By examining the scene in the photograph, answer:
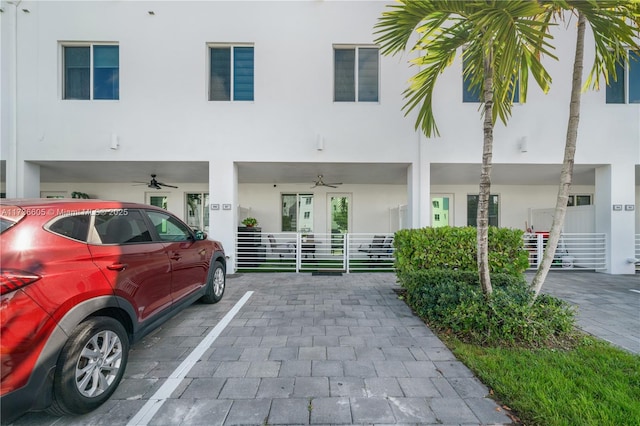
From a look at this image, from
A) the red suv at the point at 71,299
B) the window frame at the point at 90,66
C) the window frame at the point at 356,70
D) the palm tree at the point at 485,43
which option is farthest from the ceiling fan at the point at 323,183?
the red suv at the point at 71,299

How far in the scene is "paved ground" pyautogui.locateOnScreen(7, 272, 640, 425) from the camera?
2.00 metres

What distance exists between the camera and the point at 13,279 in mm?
1646

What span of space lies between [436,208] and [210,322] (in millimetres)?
8691

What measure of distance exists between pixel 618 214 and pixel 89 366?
10.3 m

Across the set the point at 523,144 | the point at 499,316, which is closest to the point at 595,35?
the point at 499,316

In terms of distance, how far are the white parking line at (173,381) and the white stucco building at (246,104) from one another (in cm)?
354

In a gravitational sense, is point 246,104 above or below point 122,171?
above

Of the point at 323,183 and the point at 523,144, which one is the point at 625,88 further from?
the point at 323,183

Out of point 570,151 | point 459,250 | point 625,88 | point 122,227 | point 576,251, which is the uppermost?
point 625,88

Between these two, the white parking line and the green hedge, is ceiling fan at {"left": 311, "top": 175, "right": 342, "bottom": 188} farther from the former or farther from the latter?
the white parking line

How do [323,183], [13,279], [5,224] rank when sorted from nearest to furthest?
[13,279]
[5,224]
[323,183]

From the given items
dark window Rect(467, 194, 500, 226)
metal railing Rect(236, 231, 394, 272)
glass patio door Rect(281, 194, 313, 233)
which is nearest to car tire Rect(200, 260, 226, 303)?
metal railing Rect(236, 231, 394, 272)

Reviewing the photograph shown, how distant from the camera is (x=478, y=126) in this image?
255 inches

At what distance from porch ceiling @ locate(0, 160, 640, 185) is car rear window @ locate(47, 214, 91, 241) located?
15.1 ft
